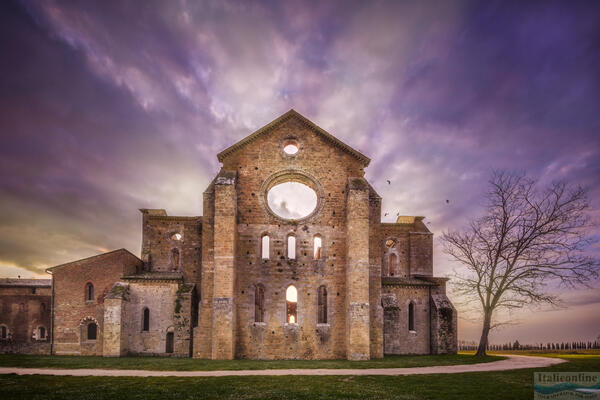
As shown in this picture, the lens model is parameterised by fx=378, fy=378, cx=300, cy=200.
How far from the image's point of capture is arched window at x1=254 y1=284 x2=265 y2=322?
21219 millimetres

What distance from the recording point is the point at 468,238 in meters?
24.4

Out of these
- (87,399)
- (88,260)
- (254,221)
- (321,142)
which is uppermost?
(321,142)

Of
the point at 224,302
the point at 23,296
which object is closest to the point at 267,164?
the point at 224,302

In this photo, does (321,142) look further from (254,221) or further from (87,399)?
(87,399)

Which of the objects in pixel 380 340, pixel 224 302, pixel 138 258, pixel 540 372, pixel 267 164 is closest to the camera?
pixel 540 372

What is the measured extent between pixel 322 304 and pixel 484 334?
992 cm

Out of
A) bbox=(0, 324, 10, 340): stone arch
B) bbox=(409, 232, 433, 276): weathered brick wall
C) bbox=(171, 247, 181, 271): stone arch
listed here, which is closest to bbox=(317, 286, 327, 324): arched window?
bbox=(409, 232, 433, 276): weathered brick wall

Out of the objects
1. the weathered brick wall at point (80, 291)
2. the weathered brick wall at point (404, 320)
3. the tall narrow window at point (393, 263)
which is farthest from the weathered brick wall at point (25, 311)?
the tall narrow window at point (393, 263)

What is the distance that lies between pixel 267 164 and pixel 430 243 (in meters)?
14.1

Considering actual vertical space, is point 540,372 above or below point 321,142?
below

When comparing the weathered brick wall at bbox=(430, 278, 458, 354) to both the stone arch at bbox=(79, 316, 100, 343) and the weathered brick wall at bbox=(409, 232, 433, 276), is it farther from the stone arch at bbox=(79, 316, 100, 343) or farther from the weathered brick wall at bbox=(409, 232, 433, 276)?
the stone arch at bbox=(79, 316, 100, 343)

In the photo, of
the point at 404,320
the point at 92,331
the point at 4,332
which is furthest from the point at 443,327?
the point at 4,332

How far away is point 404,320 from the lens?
24656mm

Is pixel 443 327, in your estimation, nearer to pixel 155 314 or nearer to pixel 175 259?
pixel 155 314
